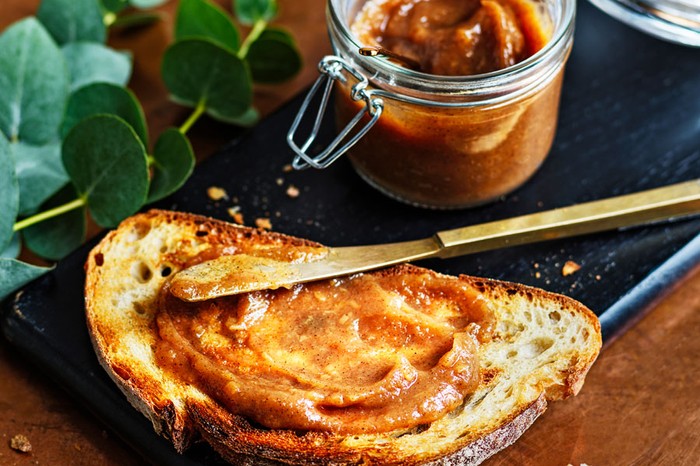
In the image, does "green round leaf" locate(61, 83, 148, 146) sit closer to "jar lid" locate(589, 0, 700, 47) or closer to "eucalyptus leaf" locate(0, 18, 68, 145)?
"eucalyptus leaf" locate(0, 18, 68, 145)

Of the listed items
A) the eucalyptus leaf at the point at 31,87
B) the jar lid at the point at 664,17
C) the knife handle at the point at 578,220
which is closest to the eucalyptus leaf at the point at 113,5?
the eucalyptus leaf at the point at 31,87

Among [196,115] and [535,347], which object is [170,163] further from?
[535,347]

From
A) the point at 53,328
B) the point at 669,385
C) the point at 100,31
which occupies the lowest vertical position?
the point at 669,385

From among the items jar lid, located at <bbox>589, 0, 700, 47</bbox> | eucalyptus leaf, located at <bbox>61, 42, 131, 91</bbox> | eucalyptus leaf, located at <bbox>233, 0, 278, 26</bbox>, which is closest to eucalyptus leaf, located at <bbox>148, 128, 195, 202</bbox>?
eucalyptus leaf, located at <bbox>61, 42, 131, 91</bbox>

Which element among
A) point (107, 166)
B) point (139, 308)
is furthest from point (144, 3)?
point (139, 308)

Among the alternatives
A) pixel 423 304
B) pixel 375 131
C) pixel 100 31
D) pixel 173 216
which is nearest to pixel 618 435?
pixel 423 304

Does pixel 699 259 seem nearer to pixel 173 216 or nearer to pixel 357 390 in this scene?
pixel 357 390
